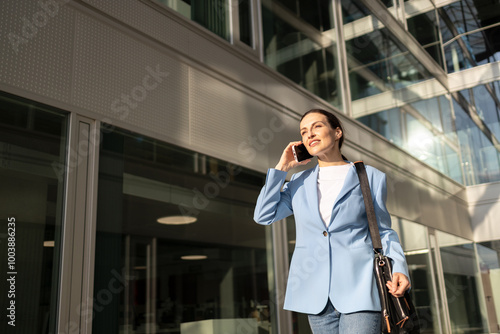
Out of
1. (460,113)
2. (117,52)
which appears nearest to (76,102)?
(117,52)

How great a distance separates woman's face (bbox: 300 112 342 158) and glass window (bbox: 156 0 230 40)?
119 inches

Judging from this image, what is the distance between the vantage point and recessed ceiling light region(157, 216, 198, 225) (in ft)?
14.0

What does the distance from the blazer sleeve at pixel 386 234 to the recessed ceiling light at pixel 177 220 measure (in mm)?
2439

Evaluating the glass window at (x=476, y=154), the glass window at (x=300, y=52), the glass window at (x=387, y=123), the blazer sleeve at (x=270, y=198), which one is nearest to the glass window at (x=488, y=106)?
the glass window at (x=476, y=154)

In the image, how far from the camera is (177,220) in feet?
14.5

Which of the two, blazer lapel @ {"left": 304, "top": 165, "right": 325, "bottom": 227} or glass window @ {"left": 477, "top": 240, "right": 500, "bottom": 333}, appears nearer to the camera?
blazer lapel @ {"left": 304, "top": 165, "right": 325, "bottom": 227}

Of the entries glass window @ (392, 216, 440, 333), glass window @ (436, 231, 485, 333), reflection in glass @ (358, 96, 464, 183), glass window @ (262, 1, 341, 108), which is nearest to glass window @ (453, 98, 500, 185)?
reflection in glass @ (358, 96, 464, 183)

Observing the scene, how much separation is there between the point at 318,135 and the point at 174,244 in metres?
2.39

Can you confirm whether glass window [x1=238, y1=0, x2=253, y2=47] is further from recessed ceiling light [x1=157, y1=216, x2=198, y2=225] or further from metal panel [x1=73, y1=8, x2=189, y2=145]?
recessed ceiling light [x1=157, y1=216, x2=198, y2=225]

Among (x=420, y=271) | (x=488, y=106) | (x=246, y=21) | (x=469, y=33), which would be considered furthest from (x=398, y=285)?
(x=469, y=33)

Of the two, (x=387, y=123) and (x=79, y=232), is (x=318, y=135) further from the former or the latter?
(x=387, y=123)

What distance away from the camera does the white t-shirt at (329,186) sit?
222 centimetres

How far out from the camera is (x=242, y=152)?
5355mm

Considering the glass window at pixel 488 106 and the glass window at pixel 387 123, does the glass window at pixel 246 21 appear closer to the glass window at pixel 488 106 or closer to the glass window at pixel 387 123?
the glass window at pixel 387 123
